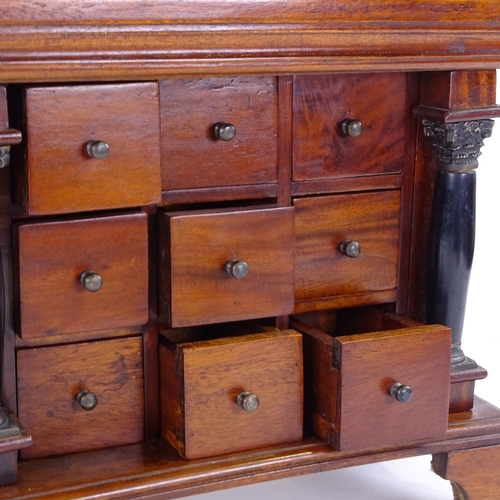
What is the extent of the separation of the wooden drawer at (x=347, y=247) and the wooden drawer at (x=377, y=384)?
10 cm

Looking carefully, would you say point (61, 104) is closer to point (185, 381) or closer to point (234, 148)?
point (234, 148)

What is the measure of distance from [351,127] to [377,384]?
48 cm

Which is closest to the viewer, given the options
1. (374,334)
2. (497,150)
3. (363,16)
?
(363,16)

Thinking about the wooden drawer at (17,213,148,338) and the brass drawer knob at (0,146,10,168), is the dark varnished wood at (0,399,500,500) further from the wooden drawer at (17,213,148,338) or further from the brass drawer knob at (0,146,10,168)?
the brass drawer knob at (0,146,10,168)

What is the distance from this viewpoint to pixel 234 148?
205cm

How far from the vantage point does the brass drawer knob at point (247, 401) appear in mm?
2008

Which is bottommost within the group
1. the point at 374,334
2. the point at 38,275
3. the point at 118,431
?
the point at 118,431

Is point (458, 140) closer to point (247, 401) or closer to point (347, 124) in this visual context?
point (347, 124)

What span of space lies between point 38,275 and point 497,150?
2.10m

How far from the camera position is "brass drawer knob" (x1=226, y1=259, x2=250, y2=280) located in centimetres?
197

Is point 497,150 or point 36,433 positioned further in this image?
point 497,150

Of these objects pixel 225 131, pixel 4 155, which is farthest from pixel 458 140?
pixel 4 155

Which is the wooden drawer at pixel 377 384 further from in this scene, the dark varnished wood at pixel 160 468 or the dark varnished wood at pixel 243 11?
the dark varnished wood at pixel 243 11

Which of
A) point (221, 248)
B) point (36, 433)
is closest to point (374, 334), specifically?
point (221, 248)
